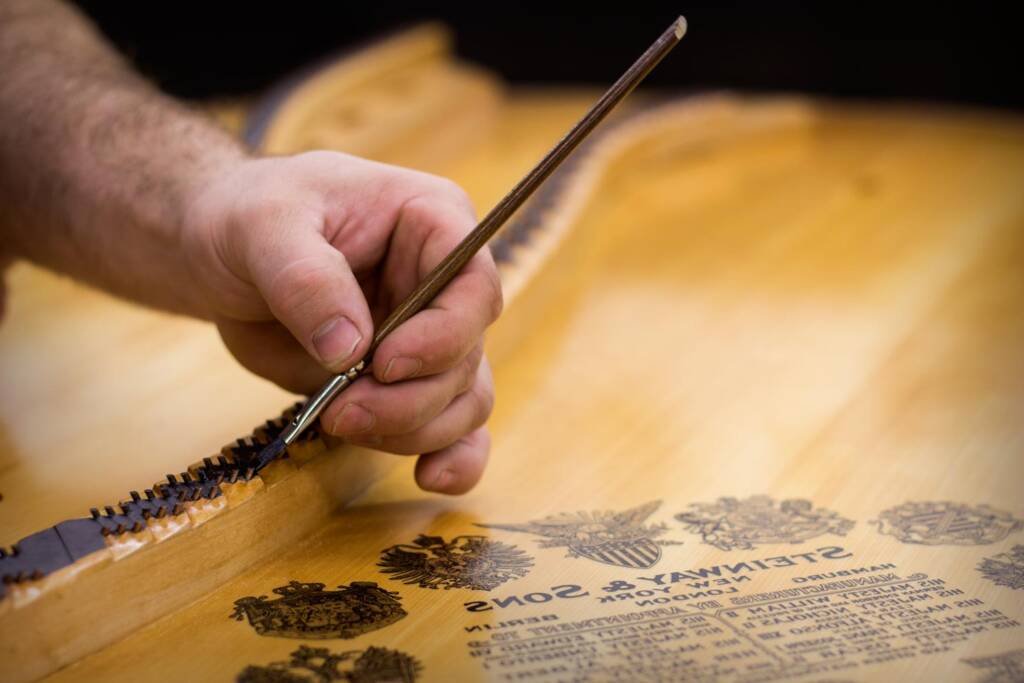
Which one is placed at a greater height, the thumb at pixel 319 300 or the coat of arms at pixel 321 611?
the thumb at pixel 319 300

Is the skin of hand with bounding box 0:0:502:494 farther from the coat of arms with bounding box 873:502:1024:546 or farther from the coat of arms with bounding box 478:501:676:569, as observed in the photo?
the coat of arms with bounding box 873:502:1024:546

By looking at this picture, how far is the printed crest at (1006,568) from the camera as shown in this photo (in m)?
1.18

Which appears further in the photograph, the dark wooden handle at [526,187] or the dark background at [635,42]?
the dark background at [635,42]

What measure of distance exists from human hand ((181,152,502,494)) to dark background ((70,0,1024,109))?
1.92m

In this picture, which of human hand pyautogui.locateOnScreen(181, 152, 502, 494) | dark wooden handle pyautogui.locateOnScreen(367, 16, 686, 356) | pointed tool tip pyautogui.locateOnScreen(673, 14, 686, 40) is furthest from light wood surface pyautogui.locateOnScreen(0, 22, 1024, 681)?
pointed tool tip pyautogui.locateOnScreen(673, 14, 686, 40)

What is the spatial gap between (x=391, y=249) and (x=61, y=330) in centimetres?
84

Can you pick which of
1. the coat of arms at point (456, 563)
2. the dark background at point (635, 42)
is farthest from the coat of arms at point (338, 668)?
the dark background at point (635, 42)

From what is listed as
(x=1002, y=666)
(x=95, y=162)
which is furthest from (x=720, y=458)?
(x=95, y=162)

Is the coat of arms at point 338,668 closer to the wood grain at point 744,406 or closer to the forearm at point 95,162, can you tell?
the wood grain at point 744,406

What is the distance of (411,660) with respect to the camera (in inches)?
42.0

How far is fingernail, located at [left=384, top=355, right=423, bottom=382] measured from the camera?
125cm

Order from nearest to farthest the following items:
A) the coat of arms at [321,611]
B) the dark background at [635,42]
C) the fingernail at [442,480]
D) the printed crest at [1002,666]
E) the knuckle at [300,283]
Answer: the printed crest at [1002,666]
the coat of arms at [321,611]
the knuckle at [300,283]
the fingernail at [442,480]
the dark background at [635,42]

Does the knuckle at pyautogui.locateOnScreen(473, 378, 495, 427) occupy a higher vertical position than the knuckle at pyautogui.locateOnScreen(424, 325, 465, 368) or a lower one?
lower

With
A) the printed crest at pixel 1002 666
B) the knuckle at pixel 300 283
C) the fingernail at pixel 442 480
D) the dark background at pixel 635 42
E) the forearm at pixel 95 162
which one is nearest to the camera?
the printed crest at pixel 1002 666
